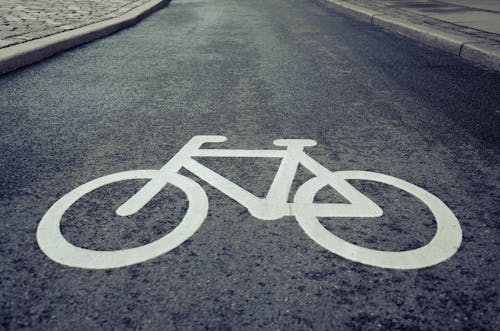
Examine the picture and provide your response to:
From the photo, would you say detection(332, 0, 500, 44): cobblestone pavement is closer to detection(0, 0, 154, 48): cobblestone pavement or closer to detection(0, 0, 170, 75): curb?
detection(0, 0, 170, 75): curb

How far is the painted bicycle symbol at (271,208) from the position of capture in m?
2.16

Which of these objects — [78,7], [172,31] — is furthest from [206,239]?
[78,7]

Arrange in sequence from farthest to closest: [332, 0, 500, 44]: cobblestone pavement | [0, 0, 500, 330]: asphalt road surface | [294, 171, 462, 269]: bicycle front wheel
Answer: [332, 0, 500, 44]: cobblestone pavement, [294, 171, 462, 269]: bicycle front wheel, [0, 0, 500, 330]: asphalt road surface

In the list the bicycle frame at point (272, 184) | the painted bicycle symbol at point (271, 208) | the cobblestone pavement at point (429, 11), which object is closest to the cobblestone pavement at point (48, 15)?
the bicycle frame at point (272, 184)

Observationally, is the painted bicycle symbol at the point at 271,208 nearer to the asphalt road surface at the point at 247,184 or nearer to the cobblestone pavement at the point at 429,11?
the asphalt road surface at the point at 247,184

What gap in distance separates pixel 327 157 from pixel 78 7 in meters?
10.1

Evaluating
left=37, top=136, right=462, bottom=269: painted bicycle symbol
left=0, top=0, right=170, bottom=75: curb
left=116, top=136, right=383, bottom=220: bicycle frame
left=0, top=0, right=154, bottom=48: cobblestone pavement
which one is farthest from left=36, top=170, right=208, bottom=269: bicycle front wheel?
left=0, top=0, right=154, bottom=48: cobblestone pavement

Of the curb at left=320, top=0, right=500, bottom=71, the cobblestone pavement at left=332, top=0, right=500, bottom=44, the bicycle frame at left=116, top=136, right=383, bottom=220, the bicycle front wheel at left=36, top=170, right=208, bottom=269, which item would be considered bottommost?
the bicycle front wheel at left=36, top=170, right=208, bottom=269

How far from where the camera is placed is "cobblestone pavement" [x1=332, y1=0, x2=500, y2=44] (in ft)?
26.6

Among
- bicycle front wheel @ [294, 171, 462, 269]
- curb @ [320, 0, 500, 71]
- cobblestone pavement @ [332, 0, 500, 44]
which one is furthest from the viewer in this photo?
cobblestone pavement @ [332, 0, 500, 44]

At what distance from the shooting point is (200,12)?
506 inches

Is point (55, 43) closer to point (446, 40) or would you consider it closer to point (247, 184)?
point (247, 184)

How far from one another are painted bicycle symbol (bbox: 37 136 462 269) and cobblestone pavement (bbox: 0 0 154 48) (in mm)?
4946

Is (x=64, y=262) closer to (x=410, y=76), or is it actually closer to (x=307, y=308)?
(x=307, y=308)
